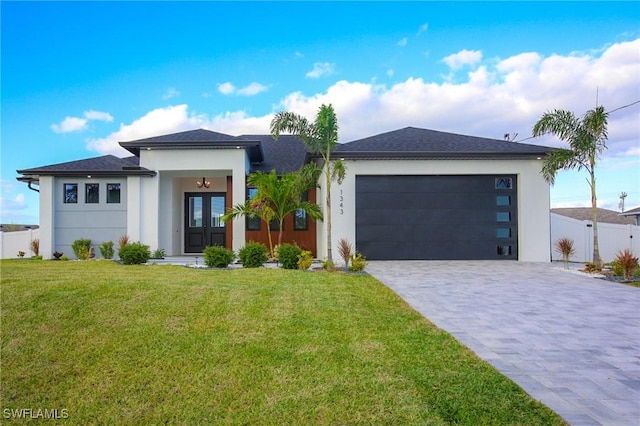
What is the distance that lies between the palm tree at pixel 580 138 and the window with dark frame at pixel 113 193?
1571 cm

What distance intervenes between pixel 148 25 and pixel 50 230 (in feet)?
30.4

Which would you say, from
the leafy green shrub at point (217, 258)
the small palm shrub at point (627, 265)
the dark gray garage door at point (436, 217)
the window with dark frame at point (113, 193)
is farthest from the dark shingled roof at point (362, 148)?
the leafy green shrub at point (217, 258)

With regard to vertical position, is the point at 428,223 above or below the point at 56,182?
below

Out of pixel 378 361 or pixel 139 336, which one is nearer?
pixel 378 361

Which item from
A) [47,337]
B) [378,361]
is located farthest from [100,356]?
[378,361]

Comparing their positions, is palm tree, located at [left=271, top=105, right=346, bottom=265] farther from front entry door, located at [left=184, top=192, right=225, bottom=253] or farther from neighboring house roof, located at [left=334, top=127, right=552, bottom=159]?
front entry door, located at [left=184, top=192, right=225, bottom=253]

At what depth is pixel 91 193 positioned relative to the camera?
1512 centimetres

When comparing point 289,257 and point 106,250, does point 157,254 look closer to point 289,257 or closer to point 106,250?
point 106,250

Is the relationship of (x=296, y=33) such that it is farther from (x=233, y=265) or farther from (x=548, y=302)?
(x=548, y=302)

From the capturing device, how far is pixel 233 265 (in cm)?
1210

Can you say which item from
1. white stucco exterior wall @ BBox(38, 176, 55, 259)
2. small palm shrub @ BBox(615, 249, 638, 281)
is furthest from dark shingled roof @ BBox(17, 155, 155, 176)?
small palm shrub @ BBox(615, 249, 638, 281)

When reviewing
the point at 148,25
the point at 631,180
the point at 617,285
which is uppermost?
the point at 148,25

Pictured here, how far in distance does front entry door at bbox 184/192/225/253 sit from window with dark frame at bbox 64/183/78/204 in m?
4.34

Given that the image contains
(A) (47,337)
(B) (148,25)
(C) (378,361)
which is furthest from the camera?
(B) (148,25)
